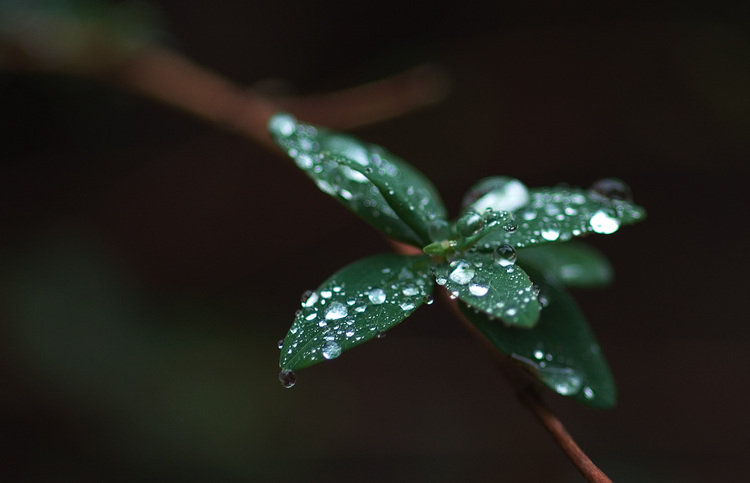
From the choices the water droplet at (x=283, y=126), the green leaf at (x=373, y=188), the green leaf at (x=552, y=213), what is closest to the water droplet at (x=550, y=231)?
the green leaf at (x=552, y=213)

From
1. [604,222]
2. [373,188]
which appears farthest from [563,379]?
[373,188]

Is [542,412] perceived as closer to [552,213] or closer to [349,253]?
[552,213]

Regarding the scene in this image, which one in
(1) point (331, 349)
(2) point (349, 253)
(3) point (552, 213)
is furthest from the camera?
(2) point (349, 253)

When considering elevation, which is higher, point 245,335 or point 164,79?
point 164,79

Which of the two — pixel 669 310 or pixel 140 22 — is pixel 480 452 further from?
pixel 140 22

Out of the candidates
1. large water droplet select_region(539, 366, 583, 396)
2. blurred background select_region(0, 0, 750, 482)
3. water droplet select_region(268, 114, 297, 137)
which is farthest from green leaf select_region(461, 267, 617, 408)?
blurred background select_region(0, 0, 750, 482)

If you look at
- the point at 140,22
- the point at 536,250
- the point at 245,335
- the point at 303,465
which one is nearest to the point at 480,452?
the point at 303,465
